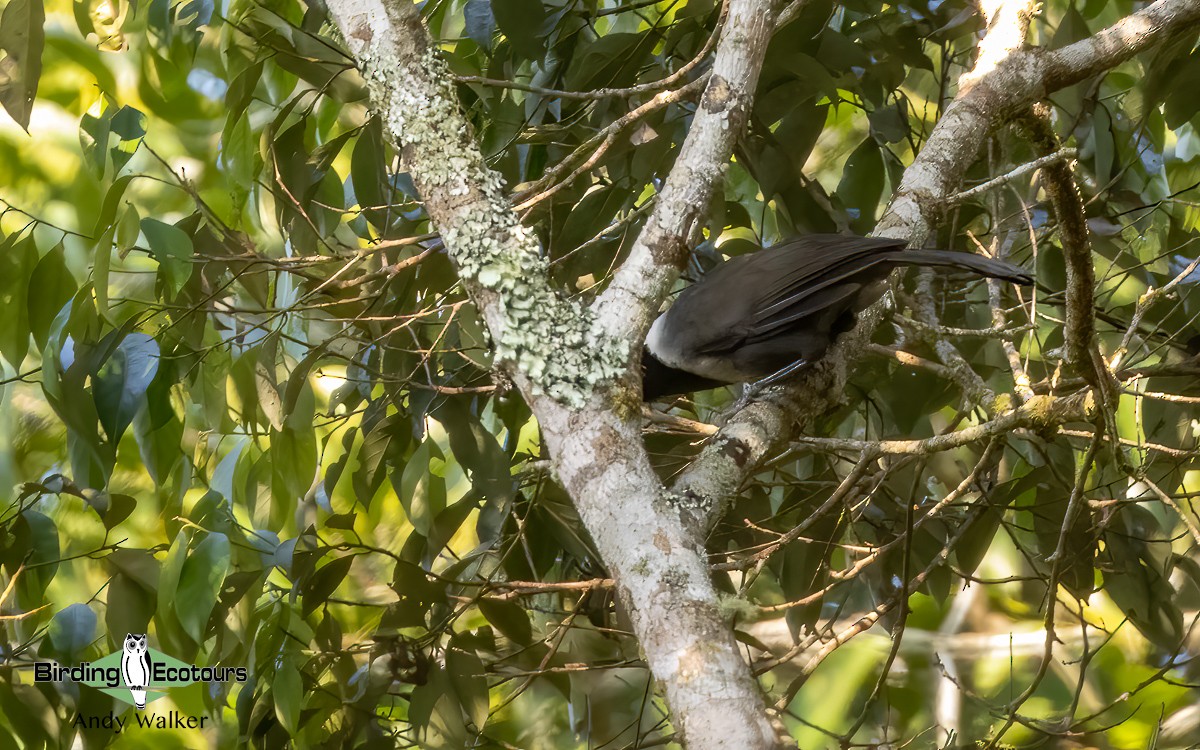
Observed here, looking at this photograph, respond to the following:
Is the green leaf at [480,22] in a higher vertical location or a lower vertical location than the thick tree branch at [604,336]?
higher

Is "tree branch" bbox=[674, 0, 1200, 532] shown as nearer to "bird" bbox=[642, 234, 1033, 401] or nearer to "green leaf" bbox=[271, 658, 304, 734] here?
"bird" bbox=[642, 234, 1033, 401]

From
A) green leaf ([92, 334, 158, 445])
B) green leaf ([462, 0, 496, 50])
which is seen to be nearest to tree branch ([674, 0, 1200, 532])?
green leaf ([462, 0, 496, 50])

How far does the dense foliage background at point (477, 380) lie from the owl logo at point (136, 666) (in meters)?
0.08

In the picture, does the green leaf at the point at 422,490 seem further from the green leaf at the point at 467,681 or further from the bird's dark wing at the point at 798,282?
the bird's dark wing at the point at 798,282

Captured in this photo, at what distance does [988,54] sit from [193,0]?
1.78m

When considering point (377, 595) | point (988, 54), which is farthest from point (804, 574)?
point (377, 595)

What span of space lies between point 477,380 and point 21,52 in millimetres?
1195

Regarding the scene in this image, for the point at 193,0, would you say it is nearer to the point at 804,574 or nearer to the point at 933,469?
the point at 804,574

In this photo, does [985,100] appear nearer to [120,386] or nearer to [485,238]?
[485,238]

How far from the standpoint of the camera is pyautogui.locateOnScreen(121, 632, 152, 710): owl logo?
223 centimetres

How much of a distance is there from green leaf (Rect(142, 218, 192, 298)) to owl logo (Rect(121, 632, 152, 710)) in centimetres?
87

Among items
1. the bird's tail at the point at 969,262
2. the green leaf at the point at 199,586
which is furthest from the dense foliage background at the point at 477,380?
the bird's tail at the point at 969,262

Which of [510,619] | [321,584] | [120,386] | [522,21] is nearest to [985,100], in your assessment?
[522,21]

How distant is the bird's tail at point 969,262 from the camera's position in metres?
1.94
